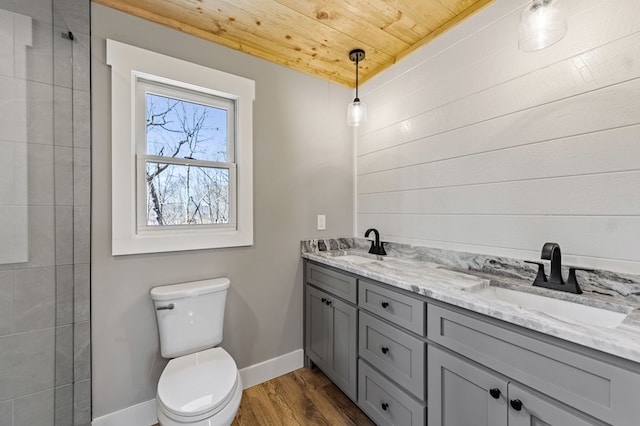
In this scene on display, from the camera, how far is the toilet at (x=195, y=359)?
1.16 metres

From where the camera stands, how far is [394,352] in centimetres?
138

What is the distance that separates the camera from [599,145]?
1.15 meters

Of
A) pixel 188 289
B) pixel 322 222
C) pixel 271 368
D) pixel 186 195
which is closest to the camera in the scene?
pixel 188 289

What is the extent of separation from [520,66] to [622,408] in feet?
4.74

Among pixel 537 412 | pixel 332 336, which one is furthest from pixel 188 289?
pixel 537 412

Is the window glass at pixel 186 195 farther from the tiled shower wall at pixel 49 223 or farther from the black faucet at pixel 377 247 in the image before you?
the black faucet at pixel 377 247

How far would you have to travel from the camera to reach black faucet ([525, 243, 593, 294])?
112 centimetres

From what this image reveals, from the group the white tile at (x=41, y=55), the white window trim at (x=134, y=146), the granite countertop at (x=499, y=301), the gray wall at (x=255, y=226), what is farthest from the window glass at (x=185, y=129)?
the granite countertop at (x=499, y=301)

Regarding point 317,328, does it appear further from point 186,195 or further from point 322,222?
point 186,195

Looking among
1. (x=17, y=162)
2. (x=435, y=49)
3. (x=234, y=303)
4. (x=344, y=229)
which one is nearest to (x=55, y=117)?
(x=17, y=162)

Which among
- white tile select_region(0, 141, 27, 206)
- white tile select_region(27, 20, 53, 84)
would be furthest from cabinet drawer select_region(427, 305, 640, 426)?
white tile select_region(27, 20, 53, 84)

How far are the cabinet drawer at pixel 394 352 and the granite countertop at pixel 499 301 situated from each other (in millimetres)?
249

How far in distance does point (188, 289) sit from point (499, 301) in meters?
1.55

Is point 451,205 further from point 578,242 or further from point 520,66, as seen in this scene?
point 520,66
